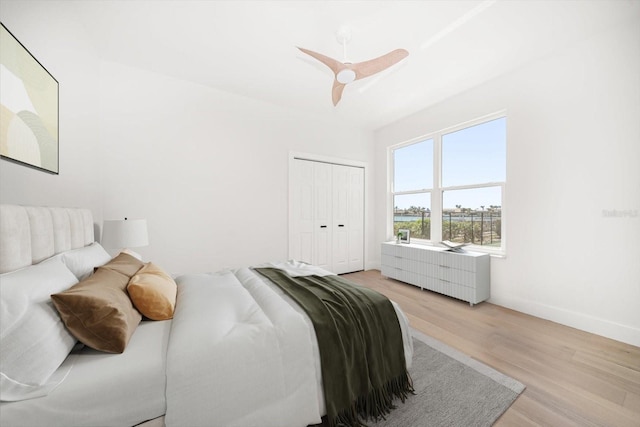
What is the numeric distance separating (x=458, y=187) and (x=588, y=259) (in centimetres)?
159

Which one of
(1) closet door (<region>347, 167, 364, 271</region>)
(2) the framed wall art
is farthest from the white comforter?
(1) closet door (<region>347, 167, 364, 271</region>)

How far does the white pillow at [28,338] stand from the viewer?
799 mm

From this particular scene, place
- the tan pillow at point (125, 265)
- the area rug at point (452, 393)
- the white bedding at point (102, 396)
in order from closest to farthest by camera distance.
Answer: the white bedding at point (102, 396)
the area rug at point (452, 393)
the tan pillow at point (125, 265)

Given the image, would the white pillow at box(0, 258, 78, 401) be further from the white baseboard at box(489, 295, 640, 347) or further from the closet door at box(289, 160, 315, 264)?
the white baseboard at box(489, 295, 640, 347)

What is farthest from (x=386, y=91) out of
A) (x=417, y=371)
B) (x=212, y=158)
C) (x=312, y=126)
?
(x=417, y=371)

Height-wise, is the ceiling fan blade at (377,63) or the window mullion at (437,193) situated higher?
the ceiling fan blade at (377,63)

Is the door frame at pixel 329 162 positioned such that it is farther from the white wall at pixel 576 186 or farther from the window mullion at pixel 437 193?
the white wall at pixel 576 186

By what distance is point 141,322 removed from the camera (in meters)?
1.33

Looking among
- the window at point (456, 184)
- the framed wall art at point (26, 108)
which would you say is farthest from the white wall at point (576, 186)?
the framed wall art at point (26, 108)

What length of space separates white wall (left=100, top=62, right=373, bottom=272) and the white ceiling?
1.07ft

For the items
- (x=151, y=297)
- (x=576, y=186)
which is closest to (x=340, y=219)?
(x=576, y=186)

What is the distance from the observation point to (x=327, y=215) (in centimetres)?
438

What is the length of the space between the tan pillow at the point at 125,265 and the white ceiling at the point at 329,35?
2.09m

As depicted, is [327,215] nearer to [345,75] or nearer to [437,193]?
[437,193]
